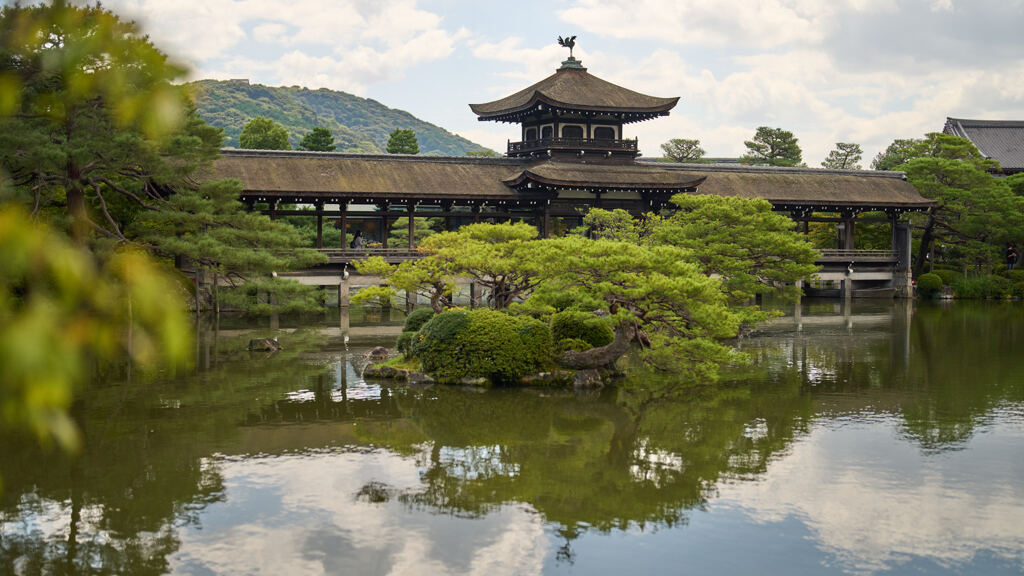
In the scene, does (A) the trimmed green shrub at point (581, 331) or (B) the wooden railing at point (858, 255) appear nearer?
(A) the trimmed green shrub at point (581, 331)

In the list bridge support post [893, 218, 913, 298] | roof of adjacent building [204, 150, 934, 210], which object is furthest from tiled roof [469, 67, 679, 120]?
bridge support post [893, 218, 913, 298]

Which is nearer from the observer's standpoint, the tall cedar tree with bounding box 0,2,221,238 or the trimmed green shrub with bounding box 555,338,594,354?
the trimmed green shrub with bounding box 555,338,594,354

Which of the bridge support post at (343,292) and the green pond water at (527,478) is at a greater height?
the bridge support post at (343,292)

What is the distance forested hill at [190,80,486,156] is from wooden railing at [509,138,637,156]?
57.9 metres

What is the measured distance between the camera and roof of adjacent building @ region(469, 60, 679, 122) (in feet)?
125

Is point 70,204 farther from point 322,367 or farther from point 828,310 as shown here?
point 828,310

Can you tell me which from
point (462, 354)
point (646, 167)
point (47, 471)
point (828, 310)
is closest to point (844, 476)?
point (462, 354)

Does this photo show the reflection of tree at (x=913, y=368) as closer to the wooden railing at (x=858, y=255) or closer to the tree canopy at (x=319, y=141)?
the wooden railing at (x=858, y=255)

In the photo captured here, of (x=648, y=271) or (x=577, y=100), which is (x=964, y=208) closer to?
(x=577, y=100)

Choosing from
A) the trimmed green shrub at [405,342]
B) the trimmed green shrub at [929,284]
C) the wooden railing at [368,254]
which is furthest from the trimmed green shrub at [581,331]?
the trimmed green shrub at [929,284]

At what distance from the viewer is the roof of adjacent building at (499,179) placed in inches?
1352

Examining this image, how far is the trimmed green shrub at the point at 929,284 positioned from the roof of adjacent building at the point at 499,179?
4157 millimetres

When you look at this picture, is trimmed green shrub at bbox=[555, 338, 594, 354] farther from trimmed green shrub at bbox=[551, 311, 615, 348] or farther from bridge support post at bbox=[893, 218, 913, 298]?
bridge support post at bbox=[893, 218, 913, 298]

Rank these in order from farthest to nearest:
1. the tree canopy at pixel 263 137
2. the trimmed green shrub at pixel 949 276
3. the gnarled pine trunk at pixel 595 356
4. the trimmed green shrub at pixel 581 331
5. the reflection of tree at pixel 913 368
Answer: the tree canopy at pixel 263 137 → the trimmed green shrub at pixel 949 276 → the trimmed green shrub at pixel 581 331 → the gnarled pine trunk at pixel 595 356 → the reflection of tree at pixel 913 368
